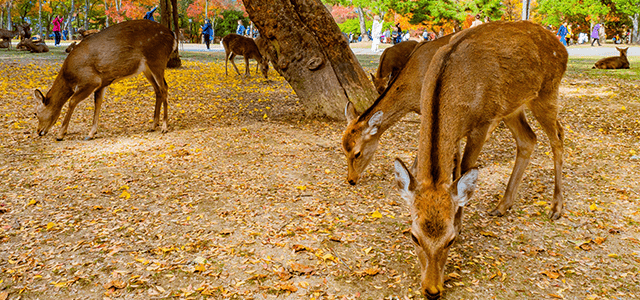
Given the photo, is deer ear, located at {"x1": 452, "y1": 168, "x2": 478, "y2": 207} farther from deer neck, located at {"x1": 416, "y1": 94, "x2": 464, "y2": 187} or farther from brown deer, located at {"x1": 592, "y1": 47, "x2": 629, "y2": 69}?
brown deer, located at {"x1": 592, "y1": 47, "x2": 629, "y2": 69}

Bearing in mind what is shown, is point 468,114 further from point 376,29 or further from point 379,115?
point 376,29

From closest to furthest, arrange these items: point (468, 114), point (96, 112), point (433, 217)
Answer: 1. point (433, 217)
2. point (468, 114)
3. point (96, 112)

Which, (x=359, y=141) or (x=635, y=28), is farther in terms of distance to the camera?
(x=635, y=28)

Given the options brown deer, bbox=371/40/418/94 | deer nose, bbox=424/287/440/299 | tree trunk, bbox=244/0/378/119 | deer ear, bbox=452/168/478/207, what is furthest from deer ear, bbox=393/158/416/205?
brown deer, bbox=371/40/418/94

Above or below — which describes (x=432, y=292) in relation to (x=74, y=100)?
below

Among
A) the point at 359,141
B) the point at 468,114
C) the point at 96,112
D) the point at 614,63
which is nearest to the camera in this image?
the point at 468,114

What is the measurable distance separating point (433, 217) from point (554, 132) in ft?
7.10

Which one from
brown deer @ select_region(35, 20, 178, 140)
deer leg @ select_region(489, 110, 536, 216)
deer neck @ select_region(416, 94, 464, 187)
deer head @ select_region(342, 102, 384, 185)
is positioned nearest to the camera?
deer neck @ select_region(416, 94, 464, 187)

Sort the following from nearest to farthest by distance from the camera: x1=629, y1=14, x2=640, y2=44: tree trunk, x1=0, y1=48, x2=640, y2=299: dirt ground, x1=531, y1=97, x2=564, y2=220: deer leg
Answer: x1=0, y1=48, x2=640, y2=299: dirt ground → x1=531, y1=97, x2=564, y2=220: deer leg → x1=629, y1=14, x2=640, y2=44: tree trunk

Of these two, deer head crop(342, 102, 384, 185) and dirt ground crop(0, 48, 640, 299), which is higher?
deer head crop(342, 102, 384, 185)

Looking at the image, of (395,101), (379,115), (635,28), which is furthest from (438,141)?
(635,28)

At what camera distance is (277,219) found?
408 centimetres

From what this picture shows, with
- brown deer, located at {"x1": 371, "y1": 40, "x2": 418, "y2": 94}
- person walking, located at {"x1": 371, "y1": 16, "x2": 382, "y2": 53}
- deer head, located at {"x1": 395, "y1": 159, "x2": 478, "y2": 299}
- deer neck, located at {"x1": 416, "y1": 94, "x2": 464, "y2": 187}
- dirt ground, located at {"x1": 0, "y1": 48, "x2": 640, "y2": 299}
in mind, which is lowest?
dirt ground, located at {"x1": 0, "y1": 48, "x2": 640, "y2": 299}

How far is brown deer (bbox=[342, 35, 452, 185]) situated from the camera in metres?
4.42
